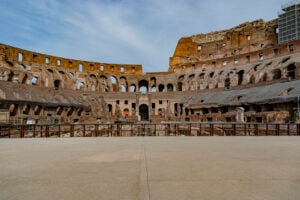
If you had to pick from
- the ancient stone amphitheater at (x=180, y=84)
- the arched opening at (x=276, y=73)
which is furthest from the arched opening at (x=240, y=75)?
the arched opening at (x=276, y=73)

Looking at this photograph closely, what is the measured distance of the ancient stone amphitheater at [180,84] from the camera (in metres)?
25.0

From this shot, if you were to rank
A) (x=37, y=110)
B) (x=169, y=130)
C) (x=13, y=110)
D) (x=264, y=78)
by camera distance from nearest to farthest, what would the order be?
(x=169, y=130) < (x=13, y=110) < (x=37, y=110) < (x=264, y=78)

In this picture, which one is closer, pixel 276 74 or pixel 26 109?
pixel 26 109

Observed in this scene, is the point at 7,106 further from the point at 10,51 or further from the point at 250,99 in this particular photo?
the point at 250,99

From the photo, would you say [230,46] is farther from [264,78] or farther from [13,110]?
[13,110]

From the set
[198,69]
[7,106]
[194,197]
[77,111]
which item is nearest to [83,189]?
[194,197]

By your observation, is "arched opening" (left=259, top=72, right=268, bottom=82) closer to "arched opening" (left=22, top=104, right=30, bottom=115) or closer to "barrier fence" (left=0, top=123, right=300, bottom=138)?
"barrier fence" (left=0, top=123, right=300, bottom=138)

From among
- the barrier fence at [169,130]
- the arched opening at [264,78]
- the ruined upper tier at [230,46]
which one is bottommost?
the barrier fence at [169,130]

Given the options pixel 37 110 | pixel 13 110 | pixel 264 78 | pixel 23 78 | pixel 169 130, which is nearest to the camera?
pixel 169 130

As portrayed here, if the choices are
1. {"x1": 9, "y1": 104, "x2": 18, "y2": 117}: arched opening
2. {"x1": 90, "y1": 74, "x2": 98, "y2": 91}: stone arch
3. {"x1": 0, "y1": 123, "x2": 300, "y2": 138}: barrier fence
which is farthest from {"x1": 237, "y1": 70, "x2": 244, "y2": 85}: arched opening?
{"x1": 9, "y1": 104, "x2": 18, "y2": 117}: arched opening

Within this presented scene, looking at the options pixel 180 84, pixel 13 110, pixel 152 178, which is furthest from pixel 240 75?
pixel 152 178

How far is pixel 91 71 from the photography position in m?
47.1

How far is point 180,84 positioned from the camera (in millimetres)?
47812

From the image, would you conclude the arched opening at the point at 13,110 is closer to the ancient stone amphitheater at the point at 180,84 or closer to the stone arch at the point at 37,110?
the ancient stone amphitheater at the point at 180,84
